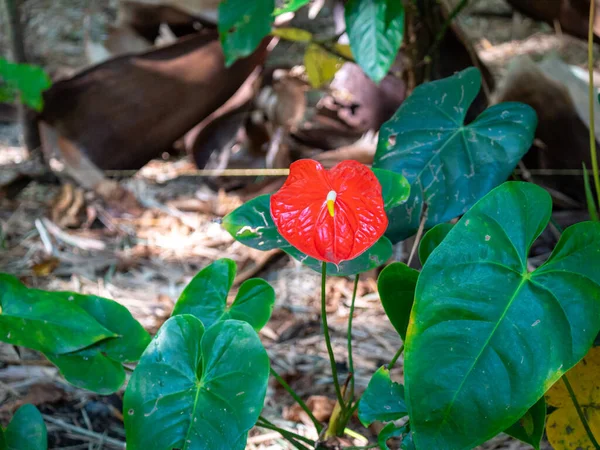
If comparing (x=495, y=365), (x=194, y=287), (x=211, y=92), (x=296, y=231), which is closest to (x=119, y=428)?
(x=194, y=287)

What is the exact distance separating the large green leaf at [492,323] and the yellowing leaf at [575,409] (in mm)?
254

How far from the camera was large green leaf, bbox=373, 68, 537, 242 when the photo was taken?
1.05 metres

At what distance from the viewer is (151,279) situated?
180cm

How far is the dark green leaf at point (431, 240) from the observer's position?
83 cm

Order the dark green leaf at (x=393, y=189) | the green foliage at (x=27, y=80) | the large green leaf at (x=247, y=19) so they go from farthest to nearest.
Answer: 1. the green foliage at (x=27, y=80)
2. the large green leaf at (x=247, y=19)
3. the dark green leaf at (x=393, y=189)

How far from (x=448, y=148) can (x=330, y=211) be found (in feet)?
1.60

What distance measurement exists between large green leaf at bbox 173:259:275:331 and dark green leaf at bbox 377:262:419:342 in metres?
0.21

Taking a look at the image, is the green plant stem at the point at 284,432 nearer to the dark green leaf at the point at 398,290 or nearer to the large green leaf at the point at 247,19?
the dark green leaf at the point at 398,290

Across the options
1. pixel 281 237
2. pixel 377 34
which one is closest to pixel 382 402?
pixel 281 237

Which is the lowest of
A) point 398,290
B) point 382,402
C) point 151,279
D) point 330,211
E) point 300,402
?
point 151,279

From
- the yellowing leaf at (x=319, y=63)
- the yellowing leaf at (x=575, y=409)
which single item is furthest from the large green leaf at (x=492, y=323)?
the yellowing leaf at (x=319, y=63)

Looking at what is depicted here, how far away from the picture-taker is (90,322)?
0.94m

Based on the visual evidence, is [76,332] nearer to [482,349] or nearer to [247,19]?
[482,349]

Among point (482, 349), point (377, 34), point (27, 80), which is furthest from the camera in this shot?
point (27, 80)
